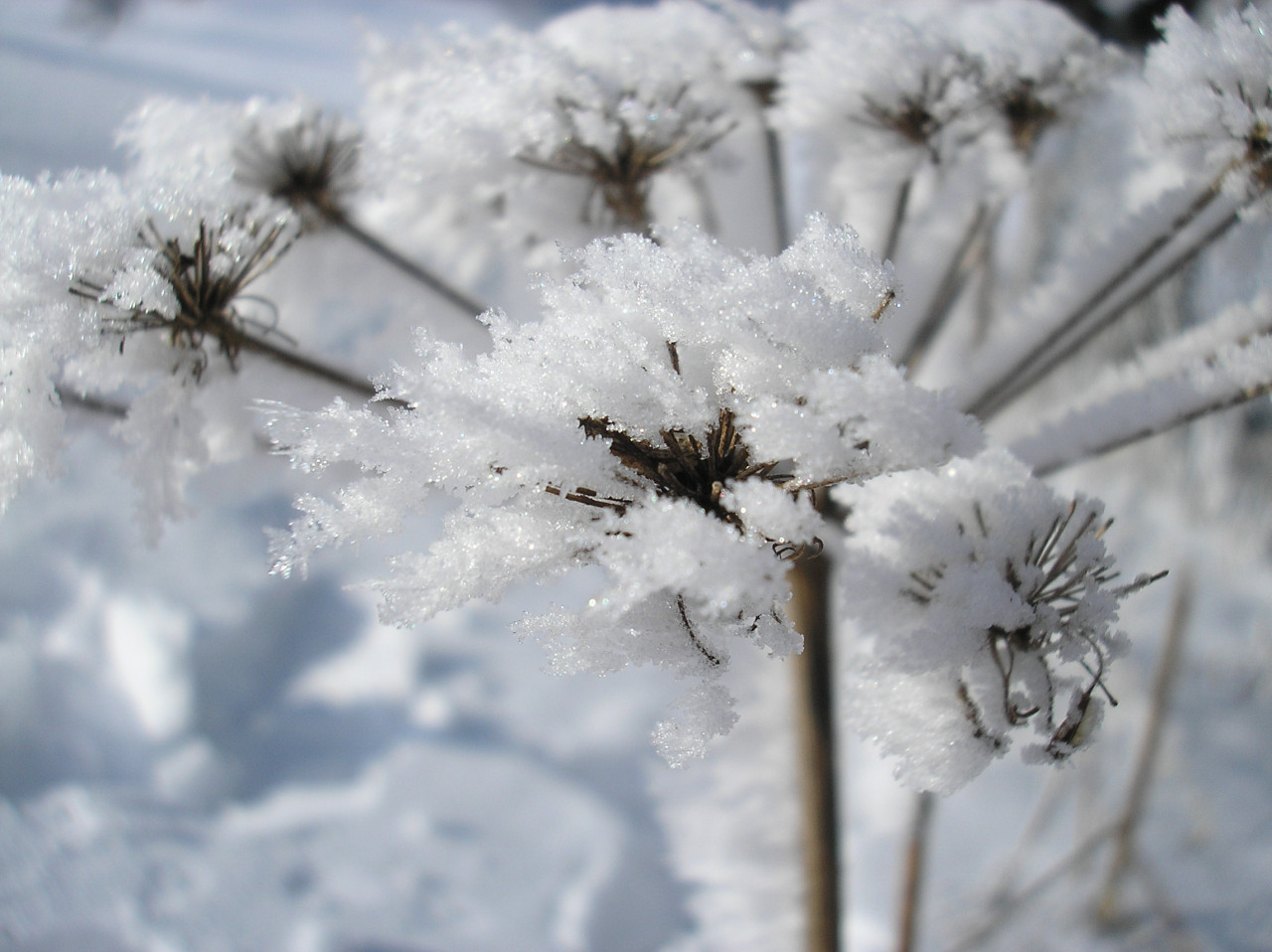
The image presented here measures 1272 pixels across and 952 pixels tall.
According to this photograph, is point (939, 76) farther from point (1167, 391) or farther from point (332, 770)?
point (332, 770)

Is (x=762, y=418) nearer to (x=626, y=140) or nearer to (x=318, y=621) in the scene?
(x=626, y=140)

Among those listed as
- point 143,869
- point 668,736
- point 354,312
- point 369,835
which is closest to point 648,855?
point 369,835

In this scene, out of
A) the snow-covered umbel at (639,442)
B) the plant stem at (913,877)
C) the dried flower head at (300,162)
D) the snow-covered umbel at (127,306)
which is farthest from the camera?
the plant stem at (913,877)

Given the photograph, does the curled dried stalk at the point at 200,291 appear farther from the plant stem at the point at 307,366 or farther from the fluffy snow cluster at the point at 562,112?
the fluffy snow cluster at the point at 562,112

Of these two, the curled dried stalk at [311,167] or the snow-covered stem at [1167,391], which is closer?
the snow-covered stem at [1167,391]

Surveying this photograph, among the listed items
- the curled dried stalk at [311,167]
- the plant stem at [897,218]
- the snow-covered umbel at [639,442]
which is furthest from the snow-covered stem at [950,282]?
the curled dried stalk at [311,167]

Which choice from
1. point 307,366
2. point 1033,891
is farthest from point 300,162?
point 1033,891
